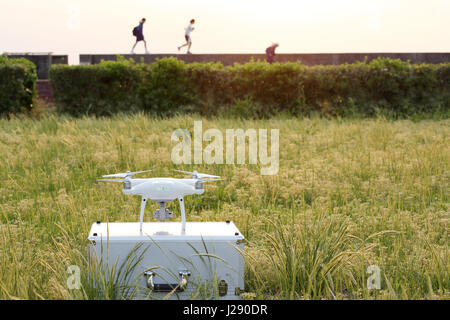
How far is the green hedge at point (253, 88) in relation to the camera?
1298 centimetres

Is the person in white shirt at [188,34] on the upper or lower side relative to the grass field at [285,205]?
upper

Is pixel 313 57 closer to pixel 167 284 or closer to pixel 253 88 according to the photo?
pixel 253 88

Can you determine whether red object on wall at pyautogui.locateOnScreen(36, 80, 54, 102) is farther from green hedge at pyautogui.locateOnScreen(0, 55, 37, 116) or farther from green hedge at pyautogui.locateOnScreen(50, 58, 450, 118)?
green hedge at pyautogui.locateOnScreen(50, 58, 450, 118)

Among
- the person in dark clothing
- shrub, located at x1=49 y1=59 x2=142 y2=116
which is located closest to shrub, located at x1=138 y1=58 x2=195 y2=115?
shrub, located at x1=49 y1=59 x2=142 y2=116

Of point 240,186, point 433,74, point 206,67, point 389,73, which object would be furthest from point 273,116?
point 240,186

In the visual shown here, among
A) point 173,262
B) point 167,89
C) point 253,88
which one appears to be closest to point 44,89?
point 167,89

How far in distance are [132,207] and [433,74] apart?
35.6 feet

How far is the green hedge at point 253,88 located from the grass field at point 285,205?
2920 mm

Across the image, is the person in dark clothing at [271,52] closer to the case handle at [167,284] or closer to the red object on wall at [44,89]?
the red object on wall at [44,89]

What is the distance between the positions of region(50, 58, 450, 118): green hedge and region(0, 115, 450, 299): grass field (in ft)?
9.58


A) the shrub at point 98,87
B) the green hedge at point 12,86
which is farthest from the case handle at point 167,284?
the green hedge at point 12,86

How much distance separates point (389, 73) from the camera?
13.1m
